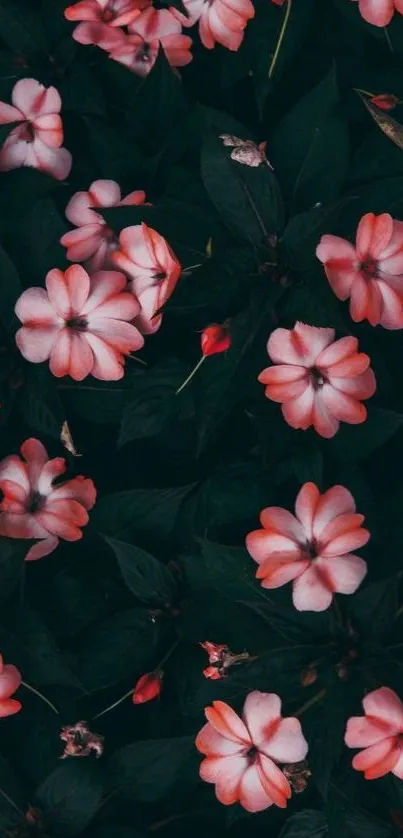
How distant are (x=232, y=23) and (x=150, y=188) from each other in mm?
244

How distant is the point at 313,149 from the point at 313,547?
51cm

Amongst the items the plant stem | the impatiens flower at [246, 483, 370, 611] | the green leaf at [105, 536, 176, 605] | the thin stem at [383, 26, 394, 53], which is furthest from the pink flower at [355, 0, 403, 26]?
the plant stem

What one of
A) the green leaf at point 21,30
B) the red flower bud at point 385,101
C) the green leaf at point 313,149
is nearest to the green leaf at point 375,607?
the green leaf at point 313,149

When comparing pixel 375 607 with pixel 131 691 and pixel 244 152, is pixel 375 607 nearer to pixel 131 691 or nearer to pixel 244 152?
pixel 131 691

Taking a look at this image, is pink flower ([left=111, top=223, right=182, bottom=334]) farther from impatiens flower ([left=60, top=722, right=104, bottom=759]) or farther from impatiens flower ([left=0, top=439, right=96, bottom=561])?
impatiens flower ([left=60, top=722, right=104, bottom=759])

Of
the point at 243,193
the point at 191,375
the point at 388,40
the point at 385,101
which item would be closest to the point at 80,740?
the point at 191,375

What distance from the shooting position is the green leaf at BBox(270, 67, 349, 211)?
1.27 meters

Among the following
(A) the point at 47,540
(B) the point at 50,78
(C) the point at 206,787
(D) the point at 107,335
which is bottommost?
(C) the point at 206,787

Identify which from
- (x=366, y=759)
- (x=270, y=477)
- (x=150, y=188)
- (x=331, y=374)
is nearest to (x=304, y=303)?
(x=331, y=374)

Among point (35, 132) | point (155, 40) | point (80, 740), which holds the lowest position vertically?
point (80, 740)

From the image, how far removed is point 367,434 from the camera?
4.04ft

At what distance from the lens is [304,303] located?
3.93 feet

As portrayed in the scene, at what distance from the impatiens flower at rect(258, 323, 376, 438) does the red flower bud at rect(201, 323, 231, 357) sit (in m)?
0.05

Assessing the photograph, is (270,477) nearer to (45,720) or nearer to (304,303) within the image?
(304,303)
